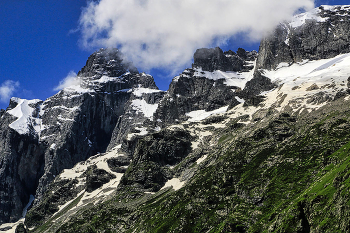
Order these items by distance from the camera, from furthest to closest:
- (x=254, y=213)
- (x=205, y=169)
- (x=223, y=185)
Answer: (x=205, y=169)
(x=223, y=185)
(x=254, y=213)

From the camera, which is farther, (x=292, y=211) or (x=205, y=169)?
(x=205, y=169)

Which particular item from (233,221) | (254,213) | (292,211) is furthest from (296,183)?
(292,211)

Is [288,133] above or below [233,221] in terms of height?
above

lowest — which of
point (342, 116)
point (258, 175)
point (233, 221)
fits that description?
point (233, 221)

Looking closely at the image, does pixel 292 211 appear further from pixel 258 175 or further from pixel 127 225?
pixel 127 225

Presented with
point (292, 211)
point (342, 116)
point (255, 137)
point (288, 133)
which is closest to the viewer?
point (292, 211)

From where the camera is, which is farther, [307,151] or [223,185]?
[223,185]

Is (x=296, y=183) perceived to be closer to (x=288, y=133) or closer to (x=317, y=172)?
(x=317, y=172)

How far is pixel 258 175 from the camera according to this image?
13150 centimetres

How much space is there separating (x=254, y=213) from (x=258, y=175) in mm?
28110

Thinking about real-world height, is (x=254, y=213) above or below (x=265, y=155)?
below

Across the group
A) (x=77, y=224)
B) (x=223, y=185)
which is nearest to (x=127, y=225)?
(x=77, y=224)

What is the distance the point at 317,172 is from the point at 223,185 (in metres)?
43.4

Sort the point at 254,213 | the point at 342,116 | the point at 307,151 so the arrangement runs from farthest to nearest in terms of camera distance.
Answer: the point at 342,116 < the point at 307,151 < the point at 254,213
